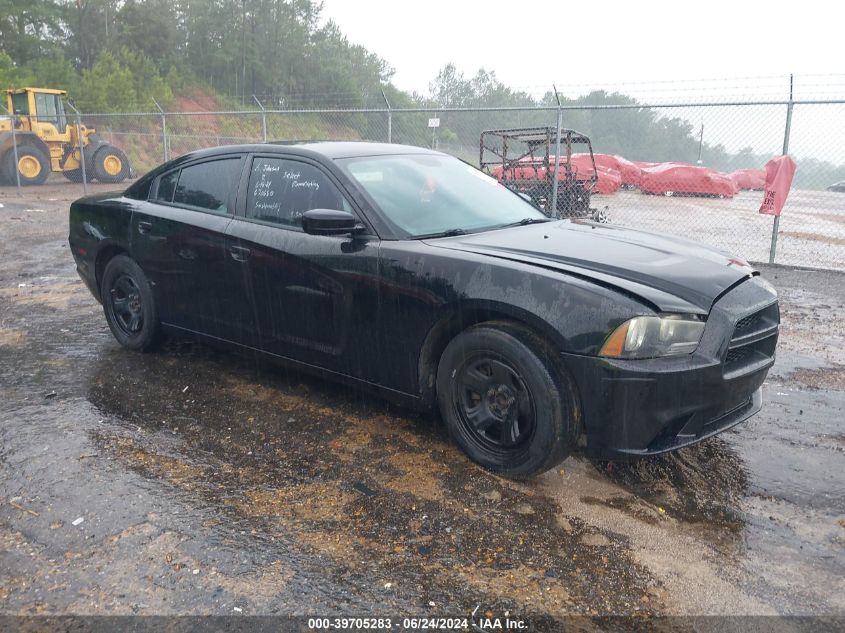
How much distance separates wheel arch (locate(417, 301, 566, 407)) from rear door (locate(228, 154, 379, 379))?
0.34 m

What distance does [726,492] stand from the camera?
10.7 ft

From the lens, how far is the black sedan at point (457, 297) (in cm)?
296

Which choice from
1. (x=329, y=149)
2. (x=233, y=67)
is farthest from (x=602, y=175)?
(x=233, y=67)

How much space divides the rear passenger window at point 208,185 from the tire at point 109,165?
1926cm

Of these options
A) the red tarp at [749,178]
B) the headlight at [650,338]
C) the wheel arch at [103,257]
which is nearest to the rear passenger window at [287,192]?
the wheel arch at [103,257]

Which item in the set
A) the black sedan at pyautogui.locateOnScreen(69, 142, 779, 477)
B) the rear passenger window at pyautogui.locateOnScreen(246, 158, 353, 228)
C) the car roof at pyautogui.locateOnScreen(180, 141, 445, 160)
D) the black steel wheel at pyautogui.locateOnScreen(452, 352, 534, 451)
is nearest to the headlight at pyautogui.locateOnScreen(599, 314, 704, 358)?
the black sedan at pyautogui.locateOnScreen(69, 142, 779, 477)

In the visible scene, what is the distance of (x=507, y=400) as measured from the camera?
Result: 3.24 m

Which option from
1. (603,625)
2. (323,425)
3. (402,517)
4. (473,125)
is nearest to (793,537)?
(603,625)

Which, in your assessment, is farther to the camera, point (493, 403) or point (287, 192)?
point (287, 192)

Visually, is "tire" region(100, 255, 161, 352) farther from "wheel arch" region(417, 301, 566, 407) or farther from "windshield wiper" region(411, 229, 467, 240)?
"wheel arch" region(417, 301, 566, 407)

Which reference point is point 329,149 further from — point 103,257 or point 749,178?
point 749,178

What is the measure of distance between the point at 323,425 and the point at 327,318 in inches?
24.6

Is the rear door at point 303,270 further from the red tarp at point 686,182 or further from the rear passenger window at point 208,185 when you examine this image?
the red tarp at point 686,182

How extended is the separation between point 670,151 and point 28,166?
2212 centimetres
